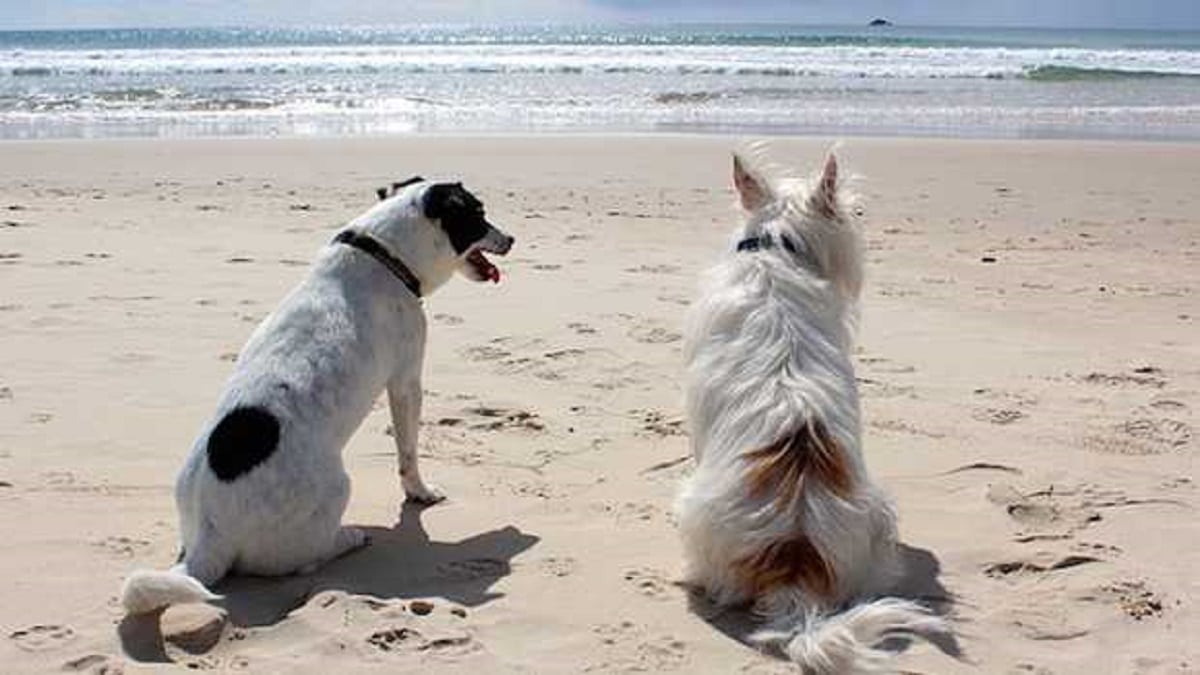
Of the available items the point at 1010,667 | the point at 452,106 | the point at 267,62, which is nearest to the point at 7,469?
the point at 1010,667

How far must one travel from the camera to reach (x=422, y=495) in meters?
4.84

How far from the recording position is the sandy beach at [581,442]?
366cm

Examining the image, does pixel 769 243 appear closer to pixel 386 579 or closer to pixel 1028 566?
pixel 1028 566

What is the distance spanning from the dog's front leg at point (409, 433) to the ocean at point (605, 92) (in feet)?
50.3

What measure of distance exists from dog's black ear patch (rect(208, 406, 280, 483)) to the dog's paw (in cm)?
96

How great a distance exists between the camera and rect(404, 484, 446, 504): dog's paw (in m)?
4.84

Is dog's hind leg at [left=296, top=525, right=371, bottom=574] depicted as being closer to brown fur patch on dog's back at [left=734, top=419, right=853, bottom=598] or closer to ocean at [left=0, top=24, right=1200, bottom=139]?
brown fur patch on dog's back at [left=734, top=419, right=853, bottom=598]

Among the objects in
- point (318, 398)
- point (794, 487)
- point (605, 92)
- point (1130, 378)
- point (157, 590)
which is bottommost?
point (1130, 378)

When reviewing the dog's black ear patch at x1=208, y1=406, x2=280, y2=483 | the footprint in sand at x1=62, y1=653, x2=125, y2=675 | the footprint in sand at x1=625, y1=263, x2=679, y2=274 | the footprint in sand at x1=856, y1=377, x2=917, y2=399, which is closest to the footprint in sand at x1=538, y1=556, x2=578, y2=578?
the dog's black ear patch at x1=208, y1=406, x2=280, y2=483

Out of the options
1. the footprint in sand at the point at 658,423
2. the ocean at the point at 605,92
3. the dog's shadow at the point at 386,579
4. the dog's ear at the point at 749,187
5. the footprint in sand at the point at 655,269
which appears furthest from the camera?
the ocean at the point at 605,92


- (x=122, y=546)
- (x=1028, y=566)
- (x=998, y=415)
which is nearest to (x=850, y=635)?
(x=1028, y=566)

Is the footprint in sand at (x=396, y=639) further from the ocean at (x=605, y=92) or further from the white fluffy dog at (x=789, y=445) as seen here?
the ocean at (x=605, y=92)

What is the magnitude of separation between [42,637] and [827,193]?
292 centimetres

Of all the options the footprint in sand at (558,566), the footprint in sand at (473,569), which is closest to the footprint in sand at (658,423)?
the footprint in sand at (558,566)
